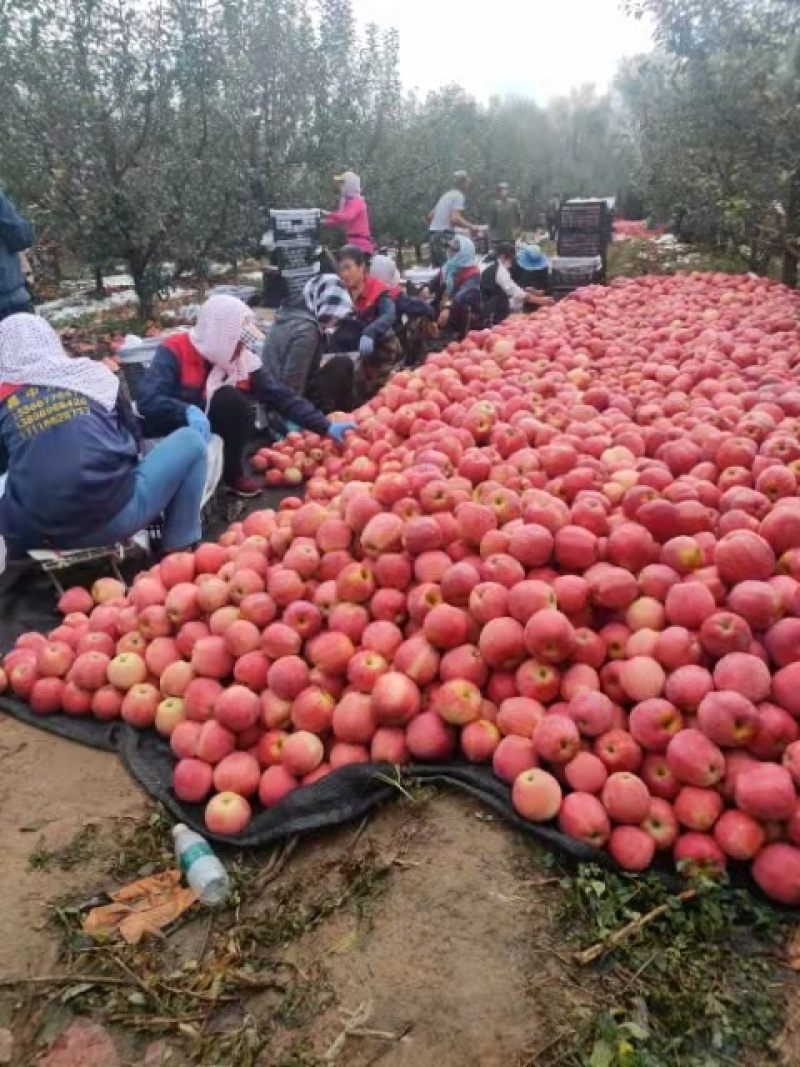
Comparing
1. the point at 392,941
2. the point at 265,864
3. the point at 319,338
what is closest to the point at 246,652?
the point at 265,864

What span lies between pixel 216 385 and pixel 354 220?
7.19 metres

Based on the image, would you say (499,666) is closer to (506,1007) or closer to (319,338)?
(506,1007)

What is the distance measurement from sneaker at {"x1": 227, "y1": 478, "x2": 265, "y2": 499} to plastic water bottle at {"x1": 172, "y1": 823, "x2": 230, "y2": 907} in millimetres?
3216

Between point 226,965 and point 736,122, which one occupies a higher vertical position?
point 736,122

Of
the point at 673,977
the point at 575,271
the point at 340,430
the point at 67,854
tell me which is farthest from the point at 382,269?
the point at 673,977

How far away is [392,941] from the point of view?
83.0 inches

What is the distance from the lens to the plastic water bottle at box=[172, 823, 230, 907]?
2.34 metres

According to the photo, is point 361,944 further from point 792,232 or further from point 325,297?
point 792,232

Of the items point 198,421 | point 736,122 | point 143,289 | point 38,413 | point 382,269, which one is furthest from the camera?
point 143,289

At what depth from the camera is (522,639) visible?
2.59 meters

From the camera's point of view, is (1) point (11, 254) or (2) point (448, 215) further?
(2) point (448, 215)

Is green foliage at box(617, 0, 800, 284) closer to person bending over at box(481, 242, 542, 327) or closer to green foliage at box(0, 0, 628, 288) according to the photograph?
person bending over at box(481, 242, 542, 327)

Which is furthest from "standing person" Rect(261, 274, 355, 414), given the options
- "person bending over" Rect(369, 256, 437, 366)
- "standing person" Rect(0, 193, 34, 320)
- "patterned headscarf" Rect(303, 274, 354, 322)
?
"standing person" Rect(0, 193, 34, 320)

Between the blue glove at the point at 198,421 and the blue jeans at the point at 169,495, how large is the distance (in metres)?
0.24
